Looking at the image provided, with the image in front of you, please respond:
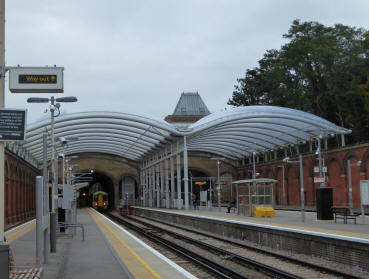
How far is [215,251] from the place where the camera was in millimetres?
18500

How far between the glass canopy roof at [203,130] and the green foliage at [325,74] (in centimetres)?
699

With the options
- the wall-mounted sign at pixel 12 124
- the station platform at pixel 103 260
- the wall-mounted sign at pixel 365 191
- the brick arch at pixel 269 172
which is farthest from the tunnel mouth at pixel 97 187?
the wall-mounted sign at pixel 12 124

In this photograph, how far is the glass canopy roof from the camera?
38.6 meters

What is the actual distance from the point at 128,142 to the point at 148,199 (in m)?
14.2

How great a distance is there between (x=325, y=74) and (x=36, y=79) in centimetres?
4617

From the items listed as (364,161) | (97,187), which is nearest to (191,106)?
(97,187)

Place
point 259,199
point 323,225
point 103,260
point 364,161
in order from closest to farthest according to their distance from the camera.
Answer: point 103,260 → point 323,225 → point 259,199 → point 364,161

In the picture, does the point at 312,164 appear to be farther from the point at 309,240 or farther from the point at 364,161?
the point at 309,240

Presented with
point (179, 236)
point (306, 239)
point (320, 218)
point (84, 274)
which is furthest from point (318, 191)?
point (84, 274)

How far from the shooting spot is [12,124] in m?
8.29

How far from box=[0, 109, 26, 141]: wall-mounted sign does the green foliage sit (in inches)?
1535

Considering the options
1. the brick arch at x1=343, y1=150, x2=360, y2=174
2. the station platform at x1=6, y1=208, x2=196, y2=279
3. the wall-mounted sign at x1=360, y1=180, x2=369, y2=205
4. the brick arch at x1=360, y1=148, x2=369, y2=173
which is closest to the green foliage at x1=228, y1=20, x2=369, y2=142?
the brick arch at x1=343, y1=150, x2=360, y2=174

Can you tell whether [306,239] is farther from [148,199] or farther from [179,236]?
[148,199]

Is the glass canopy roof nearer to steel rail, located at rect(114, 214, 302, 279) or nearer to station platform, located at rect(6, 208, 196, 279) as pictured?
steel rail, located at rect(114, 214, 302, 279)
